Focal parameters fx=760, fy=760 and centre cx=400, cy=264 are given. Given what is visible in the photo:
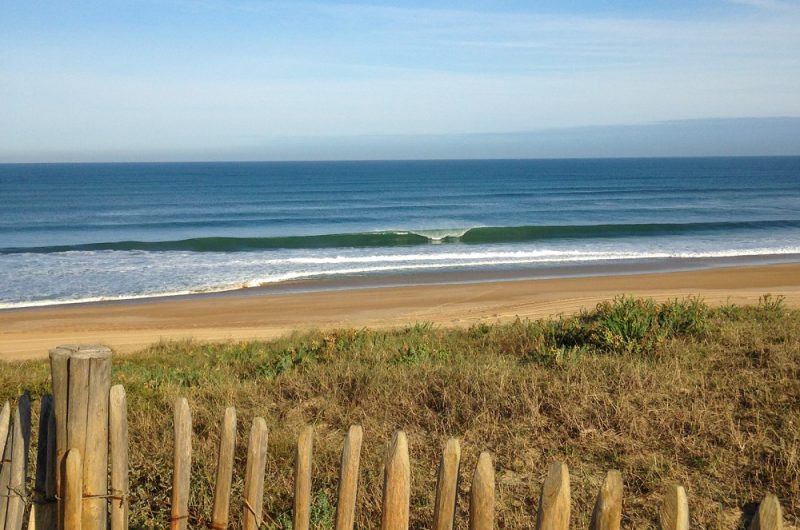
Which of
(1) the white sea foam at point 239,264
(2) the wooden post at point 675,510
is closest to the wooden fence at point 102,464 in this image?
(2) the wooden post at point 675,510

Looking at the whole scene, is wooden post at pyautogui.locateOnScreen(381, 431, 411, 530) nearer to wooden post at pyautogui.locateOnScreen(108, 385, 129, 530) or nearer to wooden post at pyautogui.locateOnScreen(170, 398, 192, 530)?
wooden post at pyautogui.locateOnScreen(170, 398, 192, 530)

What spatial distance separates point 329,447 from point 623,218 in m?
40.6

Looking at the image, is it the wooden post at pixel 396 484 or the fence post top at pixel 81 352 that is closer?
the wooden post at pixel 396 484

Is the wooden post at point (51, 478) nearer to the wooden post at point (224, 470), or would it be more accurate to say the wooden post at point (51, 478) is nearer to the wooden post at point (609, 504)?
the wooden post at point (224, 470)

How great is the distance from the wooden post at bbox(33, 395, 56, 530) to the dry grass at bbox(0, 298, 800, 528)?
85cm

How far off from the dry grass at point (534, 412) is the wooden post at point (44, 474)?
0.85m

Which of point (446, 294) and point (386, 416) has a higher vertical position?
point (386, 416)

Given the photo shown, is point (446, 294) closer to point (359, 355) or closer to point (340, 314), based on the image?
point (340, 314)

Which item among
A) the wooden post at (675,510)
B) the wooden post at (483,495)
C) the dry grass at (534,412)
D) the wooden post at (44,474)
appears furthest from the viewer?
the dry grass at (534,412)

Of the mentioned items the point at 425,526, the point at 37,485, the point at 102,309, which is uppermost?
the point at 37,485

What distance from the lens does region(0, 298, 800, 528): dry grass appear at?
13.7ft

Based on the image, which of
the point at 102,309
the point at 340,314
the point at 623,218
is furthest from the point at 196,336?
the point at 623,218

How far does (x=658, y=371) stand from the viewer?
5.89 metres

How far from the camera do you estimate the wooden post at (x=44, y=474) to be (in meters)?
3.12
